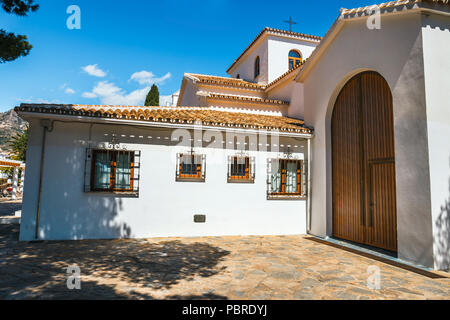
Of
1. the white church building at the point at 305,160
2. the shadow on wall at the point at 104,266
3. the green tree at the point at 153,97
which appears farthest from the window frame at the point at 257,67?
the green tree at the point at 153,97

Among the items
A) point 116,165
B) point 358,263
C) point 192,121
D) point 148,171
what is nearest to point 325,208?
point 358,263

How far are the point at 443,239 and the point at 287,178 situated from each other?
173 inches

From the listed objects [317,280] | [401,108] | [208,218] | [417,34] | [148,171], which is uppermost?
[417,34]

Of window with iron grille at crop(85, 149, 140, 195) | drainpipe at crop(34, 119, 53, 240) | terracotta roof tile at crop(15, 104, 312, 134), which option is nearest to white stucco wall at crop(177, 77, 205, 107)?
terracotta roof tile at crop(15, 104, 312, 134)

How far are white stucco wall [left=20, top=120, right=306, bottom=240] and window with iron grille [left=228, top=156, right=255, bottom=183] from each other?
0.17 meters

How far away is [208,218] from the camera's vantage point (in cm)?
791

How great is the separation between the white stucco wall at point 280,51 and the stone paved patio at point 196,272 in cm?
1071

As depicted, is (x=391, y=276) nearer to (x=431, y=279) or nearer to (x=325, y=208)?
(x=431, y=279)

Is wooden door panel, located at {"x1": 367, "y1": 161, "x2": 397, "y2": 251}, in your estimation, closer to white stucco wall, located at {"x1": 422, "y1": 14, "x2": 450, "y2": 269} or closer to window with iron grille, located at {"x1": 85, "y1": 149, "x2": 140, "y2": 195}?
white stucco wall, located at {"x1": 422, "y1": 14, "x2": 450, "y2": 269}

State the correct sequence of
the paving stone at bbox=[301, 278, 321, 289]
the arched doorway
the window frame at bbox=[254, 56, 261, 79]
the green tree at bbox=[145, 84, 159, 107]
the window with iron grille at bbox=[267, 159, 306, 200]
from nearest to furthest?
the paving stone at bbox=[301, 278, 321, 289] → the arched doorway → the window with iron grille at bbox=[267, 159, 306, 200] → the window frame at bbox=[254, 56, 261, 79] → the green tree at bbox=[145, 84, 159, 107]

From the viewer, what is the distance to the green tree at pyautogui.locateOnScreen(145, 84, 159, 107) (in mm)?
27766

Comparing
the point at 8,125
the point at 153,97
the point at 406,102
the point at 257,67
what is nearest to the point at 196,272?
the point at 406,102

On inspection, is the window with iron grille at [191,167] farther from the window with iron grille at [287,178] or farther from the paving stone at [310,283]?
the paving stone at [310,283]

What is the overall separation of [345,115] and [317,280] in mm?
4895
